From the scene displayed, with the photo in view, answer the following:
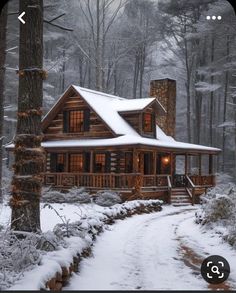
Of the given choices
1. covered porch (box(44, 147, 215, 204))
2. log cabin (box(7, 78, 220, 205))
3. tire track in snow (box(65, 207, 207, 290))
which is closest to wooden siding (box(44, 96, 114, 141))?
log cabin (box(7, 78, 220, 205))

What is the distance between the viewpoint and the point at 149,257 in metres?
7.66

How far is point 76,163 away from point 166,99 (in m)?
9.15

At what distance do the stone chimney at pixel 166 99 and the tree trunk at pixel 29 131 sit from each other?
23.8 metres

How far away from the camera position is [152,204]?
61.2 ft

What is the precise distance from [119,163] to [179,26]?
33.3 ft

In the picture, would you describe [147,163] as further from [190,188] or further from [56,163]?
[56,163]

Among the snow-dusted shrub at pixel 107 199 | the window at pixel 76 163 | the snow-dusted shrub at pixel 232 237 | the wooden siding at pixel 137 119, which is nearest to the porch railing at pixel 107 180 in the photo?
the window at pixel 76 163

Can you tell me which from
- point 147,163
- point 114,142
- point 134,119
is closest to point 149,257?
point 114,142

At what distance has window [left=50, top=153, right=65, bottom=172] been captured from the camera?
85.4 ft

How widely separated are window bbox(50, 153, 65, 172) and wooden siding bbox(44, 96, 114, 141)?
49.7 inches

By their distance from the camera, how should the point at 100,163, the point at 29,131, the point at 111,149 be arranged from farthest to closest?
the point at 100,163
the point at 111,149
the point at 29,131

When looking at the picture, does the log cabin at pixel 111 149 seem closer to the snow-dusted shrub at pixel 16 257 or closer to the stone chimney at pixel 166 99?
the stone chimney at pixel 166 99

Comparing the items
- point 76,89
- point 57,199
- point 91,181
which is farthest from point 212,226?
point 76,89

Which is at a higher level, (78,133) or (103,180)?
(78,133)
